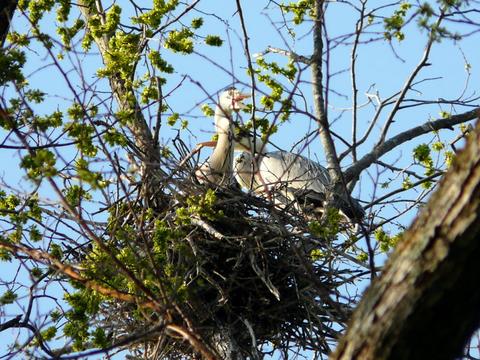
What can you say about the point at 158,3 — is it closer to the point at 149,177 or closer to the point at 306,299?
the point at 149,177

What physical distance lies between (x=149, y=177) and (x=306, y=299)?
1.31 meters

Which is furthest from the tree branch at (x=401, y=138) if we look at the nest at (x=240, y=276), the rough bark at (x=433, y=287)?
the rough bark at (x=433, y=287)

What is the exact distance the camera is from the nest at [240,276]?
628 centimetres

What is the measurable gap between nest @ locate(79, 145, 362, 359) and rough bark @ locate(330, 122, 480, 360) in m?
3.33

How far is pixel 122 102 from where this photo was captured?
7398mm

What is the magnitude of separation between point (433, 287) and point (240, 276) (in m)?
4.08

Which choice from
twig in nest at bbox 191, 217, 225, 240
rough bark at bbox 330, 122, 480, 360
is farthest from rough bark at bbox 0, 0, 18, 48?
twig in nest at bbox 191, 217, 225, 240

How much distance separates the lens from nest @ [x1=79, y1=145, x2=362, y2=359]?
6.28 m

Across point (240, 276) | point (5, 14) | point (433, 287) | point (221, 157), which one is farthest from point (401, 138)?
point (433, 287)

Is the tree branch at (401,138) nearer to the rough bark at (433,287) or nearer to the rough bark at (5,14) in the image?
the rough bark at (5,14)

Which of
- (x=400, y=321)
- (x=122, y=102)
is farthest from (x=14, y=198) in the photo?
(x=400, y=321)

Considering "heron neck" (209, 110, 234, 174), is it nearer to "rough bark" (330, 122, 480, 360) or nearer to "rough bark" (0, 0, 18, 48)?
"rough bark" (0, 0, 18, 48)

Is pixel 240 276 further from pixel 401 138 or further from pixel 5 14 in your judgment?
pixel 5 14

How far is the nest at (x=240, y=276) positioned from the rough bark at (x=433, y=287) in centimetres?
333
